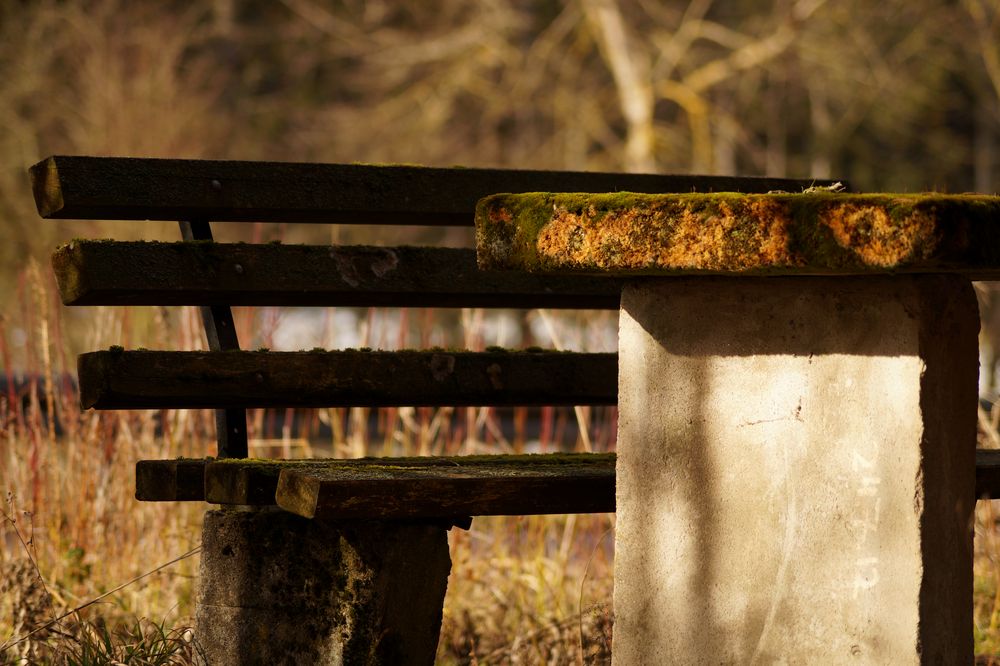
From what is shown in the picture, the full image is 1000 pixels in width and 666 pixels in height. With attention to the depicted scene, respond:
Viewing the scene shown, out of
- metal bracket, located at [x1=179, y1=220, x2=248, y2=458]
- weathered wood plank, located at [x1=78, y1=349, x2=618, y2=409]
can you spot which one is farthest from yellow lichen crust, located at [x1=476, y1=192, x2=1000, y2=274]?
metal bracket, located at [x1=179, y1=220, x2=248, y2=458]

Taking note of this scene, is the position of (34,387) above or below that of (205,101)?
below

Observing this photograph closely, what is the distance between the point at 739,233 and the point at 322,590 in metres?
0.98

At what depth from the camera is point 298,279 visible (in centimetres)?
289

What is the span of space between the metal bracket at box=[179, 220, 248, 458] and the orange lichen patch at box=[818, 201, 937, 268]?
1.38 meters

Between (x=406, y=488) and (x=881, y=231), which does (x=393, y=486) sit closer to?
(x=406, y=488)

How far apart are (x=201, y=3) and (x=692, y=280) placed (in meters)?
17.3

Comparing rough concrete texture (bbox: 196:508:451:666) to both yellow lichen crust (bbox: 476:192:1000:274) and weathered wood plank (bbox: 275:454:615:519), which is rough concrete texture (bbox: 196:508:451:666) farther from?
yellow lichen crust (bbox: 476:192:1000:274)

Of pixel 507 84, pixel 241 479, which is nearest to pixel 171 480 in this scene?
pixel 241 479

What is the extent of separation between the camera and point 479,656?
3387 mm

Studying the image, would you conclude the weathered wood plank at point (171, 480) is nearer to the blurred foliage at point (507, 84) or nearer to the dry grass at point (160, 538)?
the dry grass at point (160, 538)

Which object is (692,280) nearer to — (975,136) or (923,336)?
(923,336)

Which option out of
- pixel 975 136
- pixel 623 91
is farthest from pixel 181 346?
pixel 975 136

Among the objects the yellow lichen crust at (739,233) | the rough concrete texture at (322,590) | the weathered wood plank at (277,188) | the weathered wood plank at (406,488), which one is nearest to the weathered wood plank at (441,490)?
the weathered wood plank at (406,488)

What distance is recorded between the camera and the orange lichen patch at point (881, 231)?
1.86 meters
